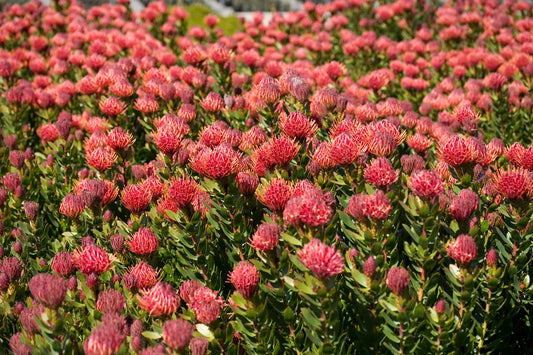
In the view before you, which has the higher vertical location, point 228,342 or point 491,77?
point 491,77

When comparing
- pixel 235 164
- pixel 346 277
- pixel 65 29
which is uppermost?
pixel 235 164

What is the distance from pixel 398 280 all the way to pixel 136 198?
1295 mm

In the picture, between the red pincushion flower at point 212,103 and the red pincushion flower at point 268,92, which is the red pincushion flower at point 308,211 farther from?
the red pincushion flower at point 212,103

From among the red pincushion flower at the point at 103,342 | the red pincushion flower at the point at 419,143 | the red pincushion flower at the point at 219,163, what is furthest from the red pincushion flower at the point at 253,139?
the red pincushion flower at the point at 103,342

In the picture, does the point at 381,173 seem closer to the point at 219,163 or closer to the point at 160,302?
the point at 219,163

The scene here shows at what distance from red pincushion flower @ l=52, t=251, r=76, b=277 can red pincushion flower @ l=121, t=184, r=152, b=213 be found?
1.38 feet

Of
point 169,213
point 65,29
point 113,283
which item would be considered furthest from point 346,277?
point 65,29

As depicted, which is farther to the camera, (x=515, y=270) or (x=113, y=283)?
(x=113, y=283)

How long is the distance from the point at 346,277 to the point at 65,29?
6466 mm

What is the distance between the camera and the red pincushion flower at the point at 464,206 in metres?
2.19

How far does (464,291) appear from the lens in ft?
7.06

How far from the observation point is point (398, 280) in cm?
199

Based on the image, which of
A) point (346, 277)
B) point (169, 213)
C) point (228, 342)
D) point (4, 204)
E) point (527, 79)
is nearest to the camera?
point (228, 342)

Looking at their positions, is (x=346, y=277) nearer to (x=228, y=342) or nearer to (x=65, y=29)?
(x=228, y=342)
